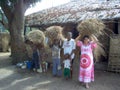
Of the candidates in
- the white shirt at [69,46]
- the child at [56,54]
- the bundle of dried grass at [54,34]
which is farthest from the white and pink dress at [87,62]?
the bundle of dried grass at [54,34]

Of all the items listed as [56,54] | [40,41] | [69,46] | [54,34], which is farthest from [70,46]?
[40,41]

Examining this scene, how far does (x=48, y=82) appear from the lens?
8.73 meters

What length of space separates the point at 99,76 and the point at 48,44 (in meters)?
2.64

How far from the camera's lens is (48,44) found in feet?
34.0

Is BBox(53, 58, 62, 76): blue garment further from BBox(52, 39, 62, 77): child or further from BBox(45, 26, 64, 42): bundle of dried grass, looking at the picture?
BBox(45, 26, 64, 42): bundle of dried grass

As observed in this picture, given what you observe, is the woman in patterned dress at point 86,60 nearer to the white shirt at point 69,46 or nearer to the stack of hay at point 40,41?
the white shirt at point 69,46

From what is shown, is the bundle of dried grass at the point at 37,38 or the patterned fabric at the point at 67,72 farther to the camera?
the bundle of dried grass at the point at 37,38

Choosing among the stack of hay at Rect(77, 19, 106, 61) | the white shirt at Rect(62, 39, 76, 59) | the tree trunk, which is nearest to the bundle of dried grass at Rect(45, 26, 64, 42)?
the white shirt at Rect(62, 39, 76, 59)

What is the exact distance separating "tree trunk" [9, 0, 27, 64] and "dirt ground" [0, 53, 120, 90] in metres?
2.50

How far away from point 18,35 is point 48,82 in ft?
16.8

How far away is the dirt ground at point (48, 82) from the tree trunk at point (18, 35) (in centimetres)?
250

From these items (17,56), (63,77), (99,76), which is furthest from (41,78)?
(17,56)

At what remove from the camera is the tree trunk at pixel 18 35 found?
12922mm

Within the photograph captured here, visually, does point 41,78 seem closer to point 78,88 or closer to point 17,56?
point 78,88
